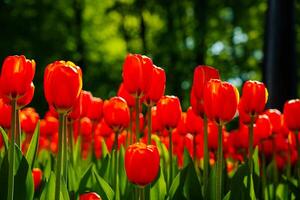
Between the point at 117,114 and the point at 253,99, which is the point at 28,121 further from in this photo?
the point at 253,99

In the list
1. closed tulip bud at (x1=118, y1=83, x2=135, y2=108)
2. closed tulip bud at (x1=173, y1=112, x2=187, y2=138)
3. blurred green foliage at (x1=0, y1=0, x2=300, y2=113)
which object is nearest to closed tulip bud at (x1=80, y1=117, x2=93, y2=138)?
closed tulip bud at (x1=173, y1=112, x2=187, y2=138)

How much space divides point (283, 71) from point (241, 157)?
9.97ft

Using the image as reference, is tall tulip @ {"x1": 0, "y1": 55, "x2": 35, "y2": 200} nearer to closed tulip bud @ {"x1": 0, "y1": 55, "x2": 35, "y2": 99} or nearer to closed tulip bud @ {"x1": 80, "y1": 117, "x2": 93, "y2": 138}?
closed tulip bud @ {"x1": 0, "y1": 55, "x2": 35, "y2": 99}

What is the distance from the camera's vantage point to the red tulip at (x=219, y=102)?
2.40m

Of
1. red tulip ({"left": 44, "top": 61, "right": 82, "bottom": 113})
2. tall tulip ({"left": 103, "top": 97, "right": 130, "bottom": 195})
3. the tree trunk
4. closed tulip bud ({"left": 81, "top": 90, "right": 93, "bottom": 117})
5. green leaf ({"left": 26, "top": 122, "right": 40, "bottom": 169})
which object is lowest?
green leaf ({"left": 26, "top": 122, "right": 40, "bottom": 169})

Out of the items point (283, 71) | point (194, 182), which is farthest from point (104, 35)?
point (194, 182)

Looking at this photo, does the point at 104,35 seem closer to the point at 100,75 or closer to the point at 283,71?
the point at 100,75

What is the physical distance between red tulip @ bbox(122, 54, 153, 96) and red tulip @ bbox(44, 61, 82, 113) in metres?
0.52

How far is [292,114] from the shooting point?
3.37 m

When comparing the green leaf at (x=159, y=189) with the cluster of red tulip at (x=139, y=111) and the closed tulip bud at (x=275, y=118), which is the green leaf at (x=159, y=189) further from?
the closed tulip bud at (x=275, y=118)

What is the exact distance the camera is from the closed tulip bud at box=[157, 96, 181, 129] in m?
3.13

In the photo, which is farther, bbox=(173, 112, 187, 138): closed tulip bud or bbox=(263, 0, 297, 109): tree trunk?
bbox=(263, 0, 297, 109): tree trunk

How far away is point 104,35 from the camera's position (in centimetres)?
2292

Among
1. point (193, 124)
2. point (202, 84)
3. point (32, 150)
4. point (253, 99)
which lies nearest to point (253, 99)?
point (253, 99)
